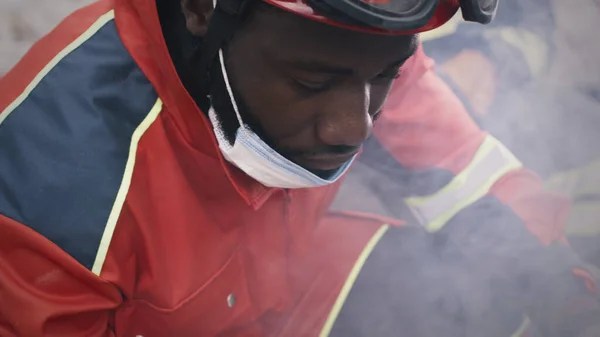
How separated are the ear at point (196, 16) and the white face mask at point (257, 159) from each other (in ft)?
0.16

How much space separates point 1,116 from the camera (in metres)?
0.73

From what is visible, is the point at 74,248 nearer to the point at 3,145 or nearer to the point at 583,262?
the point at 3,145

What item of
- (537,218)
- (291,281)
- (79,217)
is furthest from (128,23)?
(537,218)

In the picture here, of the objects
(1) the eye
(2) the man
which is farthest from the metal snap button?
(1) the eye

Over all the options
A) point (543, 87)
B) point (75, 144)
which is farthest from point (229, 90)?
point (543, 87)

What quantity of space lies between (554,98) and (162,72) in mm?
636

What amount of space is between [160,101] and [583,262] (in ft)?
2.18

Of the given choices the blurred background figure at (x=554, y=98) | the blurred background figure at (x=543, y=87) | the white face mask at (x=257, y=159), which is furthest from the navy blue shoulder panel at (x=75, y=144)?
the blurred background figure at (x=554, y=98)

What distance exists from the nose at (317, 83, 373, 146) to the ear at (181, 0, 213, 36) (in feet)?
0.53

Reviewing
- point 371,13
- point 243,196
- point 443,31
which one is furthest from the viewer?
point 443,31

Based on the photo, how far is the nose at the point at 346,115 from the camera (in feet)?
2.19

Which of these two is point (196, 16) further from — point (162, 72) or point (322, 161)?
point (322, 161)

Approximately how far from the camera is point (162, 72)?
0.77 m

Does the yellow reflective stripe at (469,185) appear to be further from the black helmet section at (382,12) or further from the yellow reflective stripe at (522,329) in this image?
the black helmet section at (382,12)
